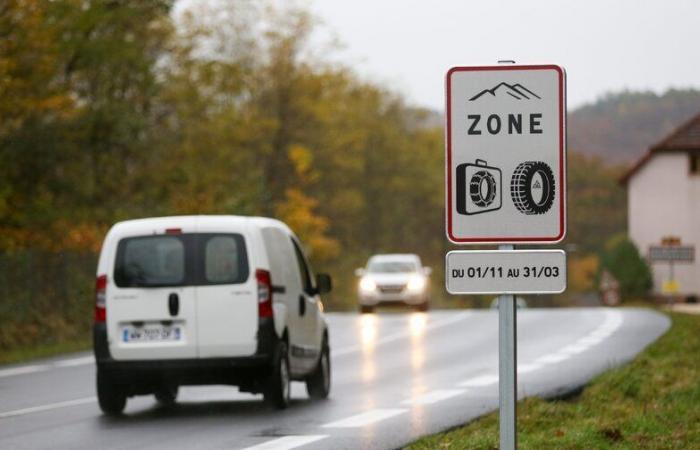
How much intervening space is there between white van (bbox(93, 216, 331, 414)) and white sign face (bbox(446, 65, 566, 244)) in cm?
838

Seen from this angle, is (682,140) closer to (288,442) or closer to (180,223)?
(180,223)

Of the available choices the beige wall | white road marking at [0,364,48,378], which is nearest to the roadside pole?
white road marking at [0,364,48,378]

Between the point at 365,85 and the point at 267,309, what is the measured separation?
90.7 m

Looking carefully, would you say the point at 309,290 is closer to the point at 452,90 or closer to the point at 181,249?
the point at 181,249

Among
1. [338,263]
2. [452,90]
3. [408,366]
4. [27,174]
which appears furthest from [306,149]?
[452,90]

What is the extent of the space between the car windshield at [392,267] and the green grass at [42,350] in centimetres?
1964

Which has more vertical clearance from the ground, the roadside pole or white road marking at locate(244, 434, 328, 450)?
the roadside pole

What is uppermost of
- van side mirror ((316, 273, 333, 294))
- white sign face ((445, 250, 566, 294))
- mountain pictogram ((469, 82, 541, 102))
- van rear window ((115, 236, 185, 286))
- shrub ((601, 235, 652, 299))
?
mountain pictogram ((469, 82, 541, 102))

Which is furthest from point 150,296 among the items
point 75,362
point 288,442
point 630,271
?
point 630,271

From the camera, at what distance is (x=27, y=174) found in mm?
41812

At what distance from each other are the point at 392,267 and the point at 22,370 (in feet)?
89.9

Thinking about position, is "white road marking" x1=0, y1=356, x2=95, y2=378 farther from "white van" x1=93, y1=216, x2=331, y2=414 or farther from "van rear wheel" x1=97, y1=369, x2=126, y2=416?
"white van" x1=93, y1=216, x2=331, y2=414

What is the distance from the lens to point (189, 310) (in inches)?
647

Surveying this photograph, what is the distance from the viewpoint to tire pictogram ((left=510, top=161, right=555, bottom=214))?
7910 mm
